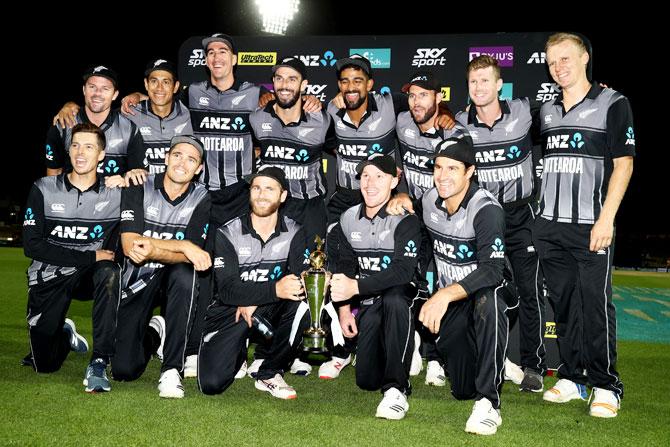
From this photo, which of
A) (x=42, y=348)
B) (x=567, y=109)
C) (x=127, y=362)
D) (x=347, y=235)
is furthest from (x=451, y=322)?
(x=42, y=348)

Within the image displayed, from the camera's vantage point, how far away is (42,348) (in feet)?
15.8

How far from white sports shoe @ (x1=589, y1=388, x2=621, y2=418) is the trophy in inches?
76.6

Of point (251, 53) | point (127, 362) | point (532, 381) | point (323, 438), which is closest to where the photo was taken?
point (323, 438)

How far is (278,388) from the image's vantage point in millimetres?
4438

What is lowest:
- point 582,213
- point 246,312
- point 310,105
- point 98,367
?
point 98,367

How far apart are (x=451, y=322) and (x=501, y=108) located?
1854 mm

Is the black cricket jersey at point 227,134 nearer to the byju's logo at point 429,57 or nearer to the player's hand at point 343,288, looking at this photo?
the byju's logo at point 429,57

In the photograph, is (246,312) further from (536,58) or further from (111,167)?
(536,58)

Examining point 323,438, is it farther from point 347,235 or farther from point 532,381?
point 532,381

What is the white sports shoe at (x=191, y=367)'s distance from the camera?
5.00m

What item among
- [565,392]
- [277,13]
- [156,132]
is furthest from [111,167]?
[277,13]

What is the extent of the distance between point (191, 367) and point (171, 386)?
0.84 meters

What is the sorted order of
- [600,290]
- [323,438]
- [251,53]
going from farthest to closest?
[251,53] → [600,290] → [323,438]

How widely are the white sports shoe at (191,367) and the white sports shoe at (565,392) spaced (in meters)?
2.71
